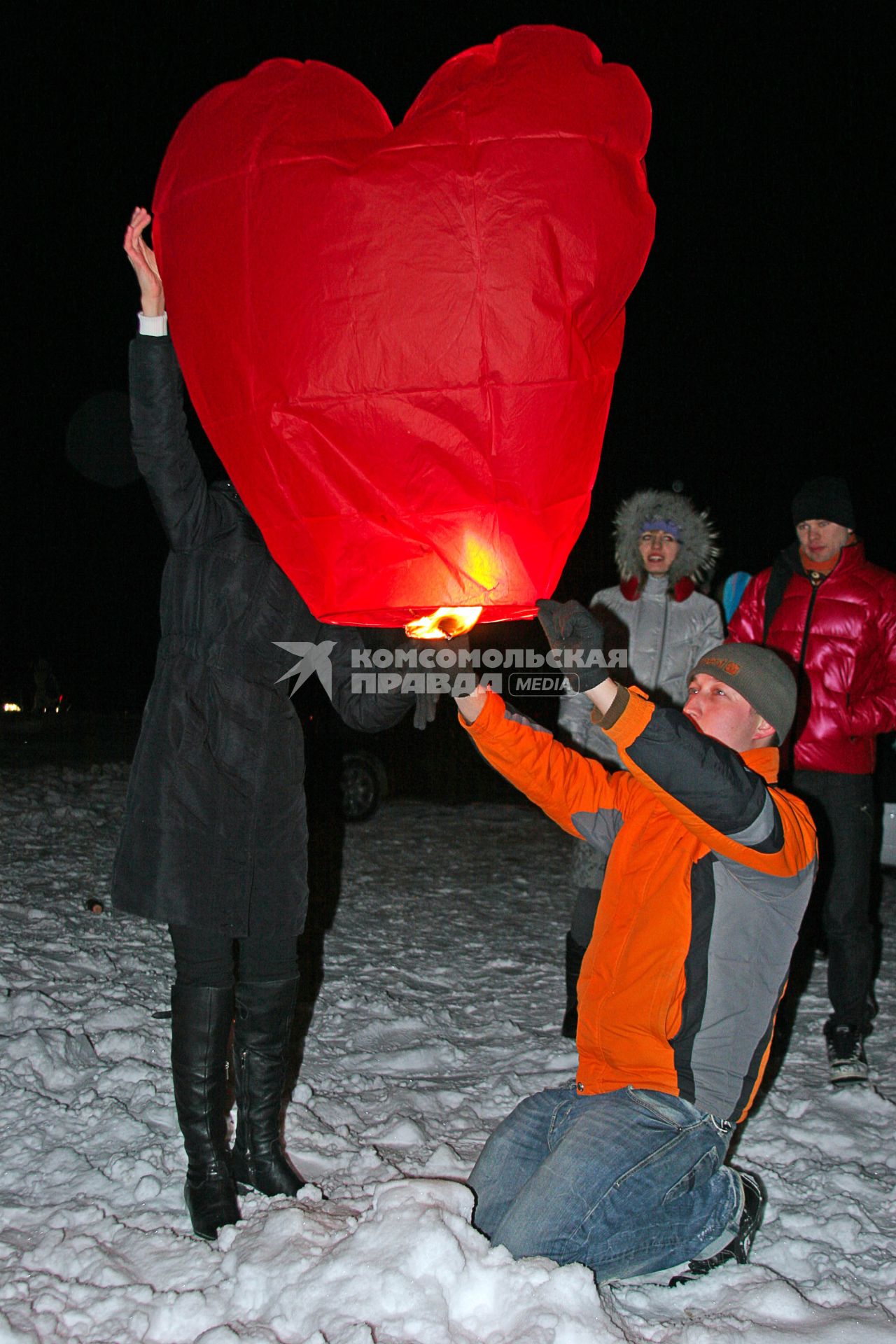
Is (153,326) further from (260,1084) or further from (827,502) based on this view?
(827,502)

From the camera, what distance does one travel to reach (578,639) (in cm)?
186

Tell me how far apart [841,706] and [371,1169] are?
2.03 m

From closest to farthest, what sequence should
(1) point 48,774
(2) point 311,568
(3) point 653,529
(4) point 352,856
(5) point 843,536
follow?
(2) point 311,568 → (5) point 843,536 → (3) point 653,529 → (4) point 352,856 → (1) point 48,774

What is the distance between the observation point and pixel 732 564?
2886 cm

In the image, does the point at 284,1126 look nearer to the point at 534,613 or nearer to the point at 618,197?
the point at 534,613

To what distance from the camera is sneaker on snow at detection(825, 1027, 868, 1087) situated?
3010mm

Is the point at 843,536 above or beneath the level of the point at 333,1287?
above

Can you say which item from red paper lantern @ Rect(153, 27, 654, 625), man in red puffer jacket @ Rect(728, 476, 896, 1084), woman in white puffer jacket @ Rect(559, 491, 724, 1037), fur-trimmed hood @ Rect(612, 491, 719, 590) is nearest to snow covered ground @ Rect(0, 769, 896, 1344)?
man in red puffer jacket @ Rect(728, 476, 896, 1084)

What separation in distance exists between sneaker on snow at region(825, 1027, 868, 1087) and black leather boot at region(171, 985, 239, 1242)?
6.23 ft

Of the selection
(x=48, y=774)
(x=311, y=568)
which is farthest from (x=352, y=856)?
(x=311, y=568)

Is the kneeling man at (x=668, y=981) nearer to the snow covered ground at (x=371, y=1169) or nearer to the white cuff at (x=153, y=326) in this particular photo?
the snow covered ground at (x=371, y=1169)

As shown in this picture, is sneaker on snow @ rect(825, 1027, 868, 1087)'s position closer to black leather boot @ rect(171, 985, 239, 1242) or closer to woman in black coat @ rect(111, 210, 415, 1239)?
woman in black coat @ rect(111, 210, 415, 1239)

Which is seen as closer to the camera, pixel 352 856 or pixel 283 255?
pixel 283 255

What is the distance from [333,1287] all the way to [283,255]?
188 centimetres
